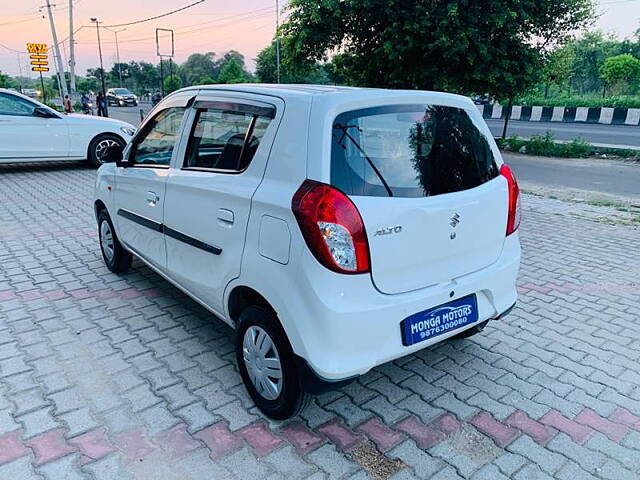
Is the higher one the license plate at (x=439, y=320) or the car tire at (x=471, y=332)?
the license plate at (x=439, y=320)

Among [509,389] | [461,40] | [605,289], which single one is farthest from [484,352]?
[461,40]

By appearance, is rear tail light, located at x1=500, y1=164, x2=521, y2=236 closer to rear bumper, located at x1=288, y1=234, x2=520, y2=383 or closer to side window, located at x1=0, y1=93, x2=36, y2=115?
rear bumper, located at x1=288, y1=234, x2=520, y2=383

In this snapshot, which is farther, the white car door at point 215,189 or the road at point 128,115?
the road at point 128,115

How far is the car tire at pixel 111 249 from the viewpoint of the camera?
14.6 ft

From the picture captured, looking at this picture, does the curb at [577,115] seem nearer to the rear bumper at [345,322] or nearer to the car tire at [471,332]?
the car tire at [471,332]

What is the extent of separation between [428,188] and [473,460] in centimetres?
134

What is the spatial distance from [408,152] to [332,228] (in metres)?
0.64

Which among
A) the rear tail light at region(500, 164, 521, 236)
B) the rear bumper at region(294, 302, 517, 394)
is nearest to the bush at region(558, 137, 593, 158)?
the rear tail light at region(500, 164, 521, 236)

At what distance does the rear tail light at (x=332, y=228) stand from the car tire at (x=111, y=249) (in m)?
2.86

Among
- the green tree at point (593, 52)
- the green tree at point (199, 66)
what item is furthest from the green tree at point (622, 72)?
the green tree at point (199, 66)

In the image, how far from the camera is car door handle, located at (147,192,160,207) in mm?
3375

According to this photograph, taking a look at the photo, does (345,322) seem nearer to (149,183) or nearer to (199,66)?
(149,183)

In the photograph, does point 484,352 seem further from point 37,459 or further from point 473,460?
point 37,459

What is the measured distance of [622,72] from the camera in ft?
113
